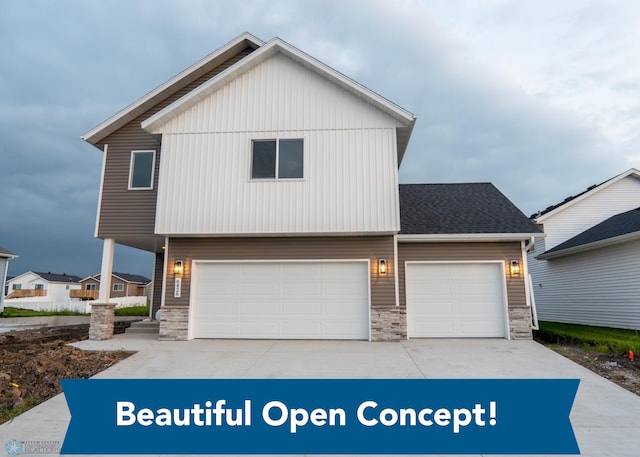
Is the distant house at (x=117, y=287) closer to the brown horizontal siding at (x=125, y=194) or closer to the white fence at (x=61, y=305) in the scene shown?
the white fence at (x=61, y=305)

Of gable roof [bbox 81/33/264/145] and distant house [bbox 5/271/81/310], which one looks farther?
distant house [bbox 5/271/81/310]

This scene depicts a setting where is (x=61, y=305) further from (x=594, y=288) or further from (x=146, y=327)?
(x=594, y=288)

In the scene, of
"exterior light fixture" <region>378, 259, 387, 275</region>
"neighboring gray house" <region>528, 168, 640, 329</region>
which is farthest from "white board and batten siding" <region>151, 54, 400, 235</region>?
"neighboring gray house" <region>528, 168, 640, 329</region>

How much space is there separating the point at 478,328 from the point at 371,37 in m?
12.9

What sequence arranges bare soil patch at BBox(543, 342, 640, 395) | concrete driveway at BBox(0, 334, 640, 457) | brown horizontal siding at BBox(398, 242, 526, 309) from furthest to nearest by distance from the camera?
brown horizontal siding at BBox(398, 242, 526, 309), bare soil patch at BBox(543, 342, 640, 395), concrete driveway at BBox(0, 334, 640, 457)

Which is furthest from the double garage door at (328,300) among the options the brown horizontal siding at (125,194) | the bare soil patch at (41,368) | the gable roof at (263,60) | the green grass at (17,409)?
the green grass at (17,409)

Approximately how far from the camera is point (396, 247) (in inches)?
386

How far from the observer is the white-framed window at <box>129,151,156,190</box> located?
420 inches

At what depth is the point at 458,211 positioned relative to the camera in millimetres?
11164

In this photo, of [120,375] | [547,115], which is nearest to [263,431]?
[120,375]

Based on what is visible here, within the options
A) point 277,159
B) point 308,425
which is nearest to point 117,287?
point 277,159

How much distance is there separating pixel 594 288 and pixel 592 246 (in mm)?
1637

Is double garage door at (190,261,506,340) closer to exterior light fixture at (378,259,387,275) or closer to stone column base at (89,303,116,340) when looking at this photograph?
exterior light fixture at (378,259,387,275)

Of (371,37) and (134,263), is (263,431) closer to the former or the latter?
(371,37)
